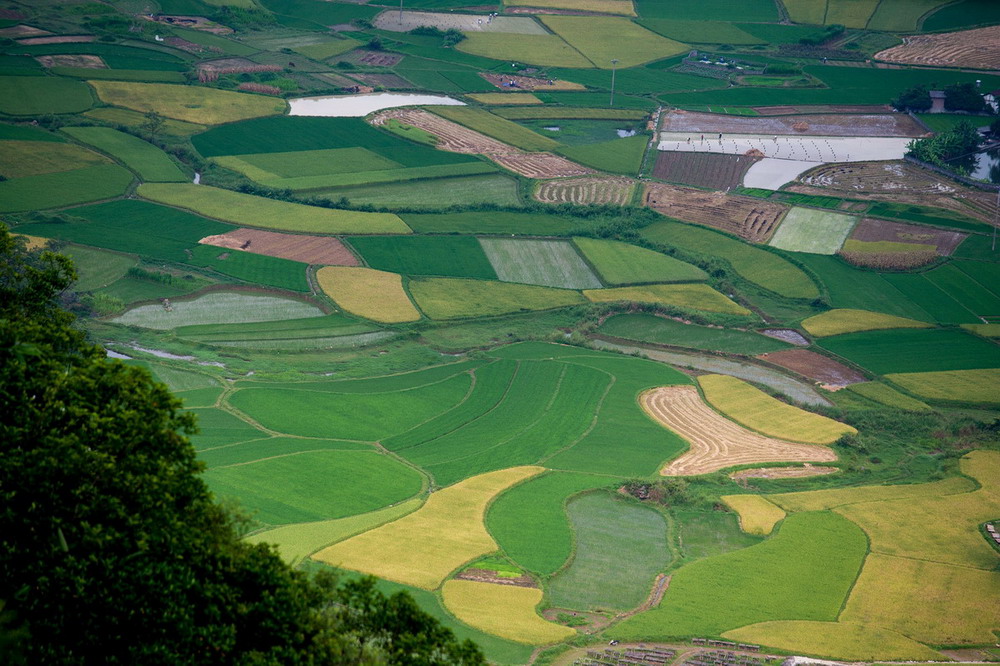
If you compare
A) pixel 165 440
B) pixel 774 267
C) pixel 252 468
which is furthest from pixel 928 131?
pixel 165 440

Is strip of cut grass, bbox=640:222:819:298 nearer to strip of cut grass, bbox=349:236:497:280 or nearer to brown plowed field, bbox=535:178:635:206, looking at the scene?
brown plowed field, bbox=535:178:635:206

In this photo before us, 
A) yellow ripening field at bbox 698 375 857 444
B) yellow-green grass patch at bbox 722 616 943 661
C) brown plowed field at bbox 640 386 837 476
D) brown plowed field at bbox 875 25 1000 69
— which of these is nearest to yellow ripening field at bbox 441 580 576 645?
yellow-green grass patch at bbox 722 616 943 661

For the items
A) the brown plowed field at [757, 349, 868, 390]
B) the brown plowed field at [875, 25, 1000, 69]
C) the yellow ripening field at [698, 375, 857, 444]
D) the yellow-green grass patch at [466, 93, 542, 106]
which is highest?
the brown plowed field at [875, 25, 1000, 69]

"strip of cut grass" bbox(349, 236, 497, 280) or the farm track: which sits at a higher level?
the farm track

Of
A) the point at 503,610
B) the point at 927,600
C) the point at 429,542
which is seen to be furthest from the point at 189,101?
the point at 927,600

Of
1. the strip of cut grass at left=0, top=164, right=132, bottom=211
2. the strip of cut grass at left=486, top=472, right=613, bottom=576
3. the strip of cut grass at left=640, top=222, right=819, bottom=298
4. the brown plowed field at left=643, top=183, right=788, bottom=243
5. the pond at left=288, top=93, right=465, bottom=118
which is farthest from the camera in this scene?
the pond at left=288, top=93, right=465, bottom=118

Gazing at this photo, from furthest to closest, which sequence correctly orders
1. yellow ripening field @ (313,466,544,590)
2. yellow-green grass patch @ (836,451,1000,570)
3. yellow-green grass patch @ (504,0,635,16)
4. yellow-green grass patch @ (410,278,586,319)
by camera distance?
yellow-green grass patch @ (504,0,635,16)
yellow-green grass patch @ (410,278,586,319)
yellow-green grass patch @ (836,451,1000,570)
yellow ripening field @ (313,466,544,590)

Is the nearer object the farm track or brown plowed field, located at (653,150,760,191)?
brown plowed field, located at (653,150,760,191)
